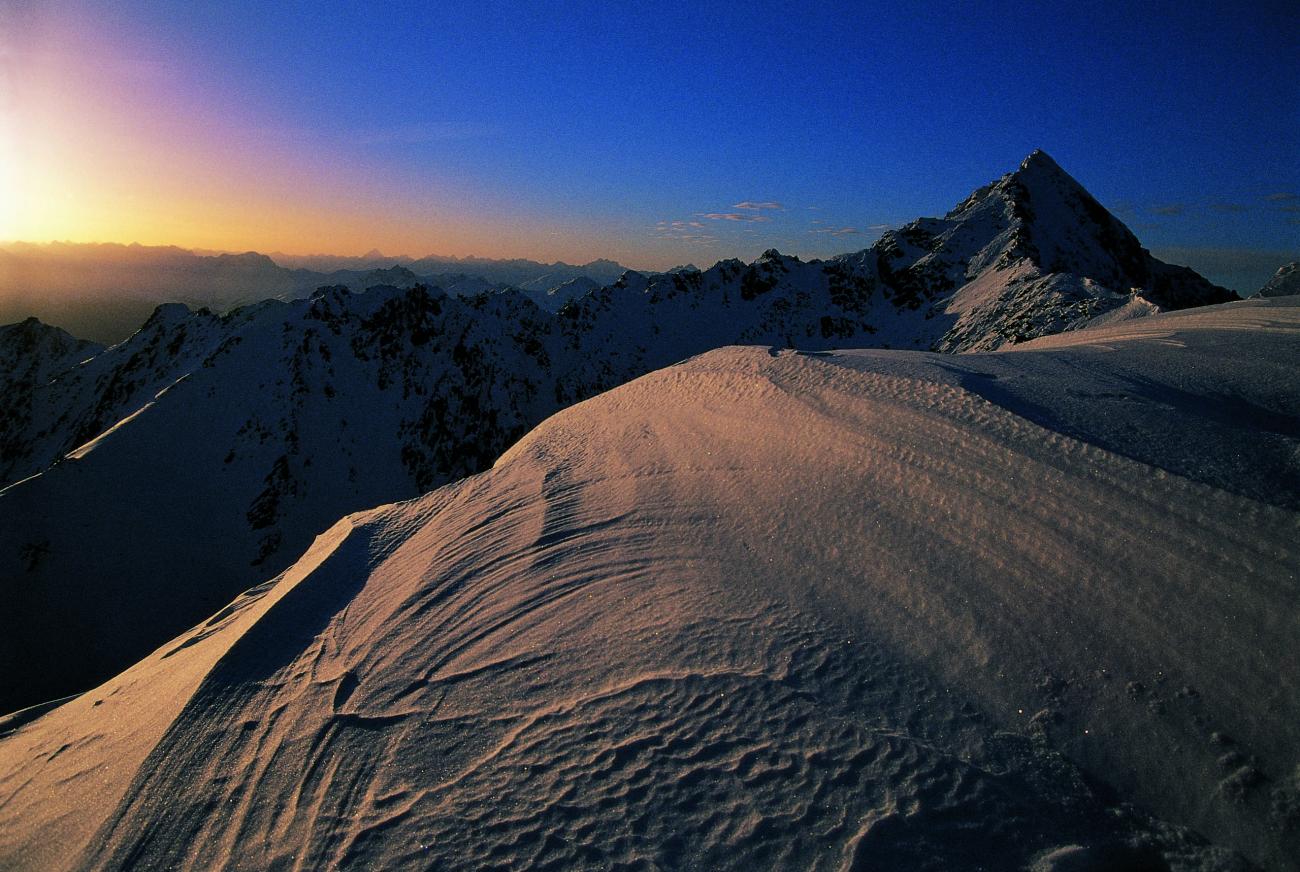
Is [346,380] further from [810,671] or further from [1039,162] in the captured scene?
[1039,162]

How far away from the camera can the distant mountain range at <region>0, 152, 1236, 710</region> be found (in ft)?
107

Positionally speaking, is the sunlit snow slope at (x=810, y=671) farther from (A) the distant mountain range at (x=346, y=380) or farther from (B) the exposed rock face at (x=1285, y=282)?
(A) the distant mountain range at (x=346, y=380)

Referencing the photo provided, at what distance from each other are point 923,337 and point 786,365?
59.0 meters

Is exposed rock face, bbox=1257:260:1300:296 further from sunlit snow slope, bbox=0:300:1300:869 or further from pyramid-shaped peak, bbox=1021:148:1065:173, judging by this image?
pyramid-shaped peak, bbox=1021:148:1065:173

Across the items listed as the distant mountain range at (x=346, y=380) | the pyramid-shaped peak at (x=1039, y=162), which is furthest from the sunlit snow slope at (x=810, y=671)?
the pyramid-shaped peak at (x=1039, y=162)

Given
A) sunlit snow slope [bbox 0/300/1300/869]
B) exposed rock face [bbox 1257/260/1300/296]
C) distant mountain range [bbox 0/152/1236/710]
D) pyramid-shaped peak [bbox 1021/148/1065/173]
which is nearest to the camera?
sunlit snow slope [bbox 0/300/1300/869]

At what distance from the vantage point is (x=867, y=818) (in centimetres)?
288

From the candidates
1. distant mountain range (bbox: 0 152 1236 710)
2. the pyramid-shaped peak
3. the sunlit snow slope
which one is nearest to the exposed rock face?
distant mountain range (bbox: 0 152 1236 710)

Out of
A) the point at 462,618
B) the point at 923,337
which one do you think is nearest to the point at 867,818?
the point at 462,618

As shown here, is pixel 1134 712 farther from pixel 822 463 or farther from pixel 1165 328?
pixel 1165 328

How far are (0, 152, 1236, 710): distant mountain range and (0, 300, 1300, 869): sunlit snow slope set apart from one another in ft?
79.3

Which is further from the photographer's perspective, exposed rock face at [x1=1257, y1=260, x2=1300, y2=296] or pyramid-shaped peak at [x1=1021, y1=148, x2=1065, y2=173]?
pyramid-shaped peak at [x1=1021, y1=148, x2=1065, y2=173]

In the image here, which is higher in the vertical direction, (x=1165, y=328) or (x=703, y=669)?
(x=1165, y=328)

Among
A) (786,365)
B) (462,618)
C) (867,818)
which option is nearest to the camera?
(867,818)
